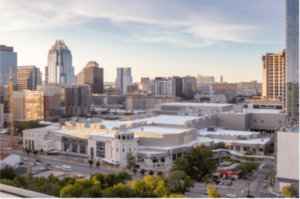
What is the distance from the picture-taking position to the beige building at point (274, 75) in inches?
1827

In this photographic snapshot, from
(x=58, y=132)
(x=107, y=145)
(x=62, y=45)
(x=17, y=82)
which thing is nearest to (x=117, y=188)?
(x=107, y=145)

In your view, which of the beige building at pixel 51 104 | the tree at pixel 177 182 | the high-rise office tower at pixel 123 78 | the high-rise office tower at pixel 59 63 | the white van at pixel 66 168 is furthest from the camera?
the high-rise office tower at pixel 123 78

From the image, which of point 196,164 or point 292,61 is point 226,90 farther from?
point 196,164

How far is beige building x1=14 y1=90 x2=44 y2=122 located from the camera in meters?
35.4

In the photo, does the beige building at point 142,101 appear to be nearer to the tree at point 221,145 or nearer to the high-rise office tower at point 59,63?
the tree at point 221,145

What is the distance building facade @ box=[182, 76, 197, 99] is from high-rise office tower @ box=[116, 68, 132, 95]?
2043cm

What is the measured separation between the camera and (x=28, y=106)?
35.4 metres

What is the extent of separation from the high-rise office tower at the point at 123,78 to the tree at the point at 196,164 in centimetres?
7653

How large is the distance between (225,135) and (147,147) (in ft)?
20.9

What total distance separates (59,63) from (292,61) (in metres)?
64.2

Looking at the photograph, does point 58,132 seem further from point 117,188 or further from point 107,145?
point 117,188

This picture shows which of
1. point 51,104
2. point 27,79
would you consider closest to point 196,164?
point 51,104

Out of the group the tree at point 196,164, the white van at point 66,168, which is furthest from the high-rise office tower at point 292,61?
the white van at point 66,168

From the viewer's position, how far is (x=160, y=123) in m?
22.7
